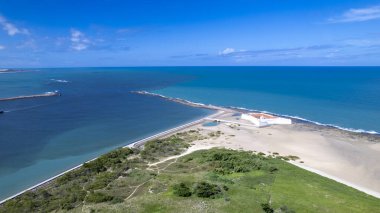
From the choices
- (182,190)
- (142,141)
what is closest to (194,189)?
(182,190)

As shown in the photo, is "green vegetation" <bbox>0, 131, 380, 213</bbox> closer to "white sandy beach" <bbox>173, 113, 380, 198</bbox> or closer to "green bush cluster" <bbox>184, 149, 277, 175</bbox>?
"green bush cluster" <bbox>184, 149, 277, 175</bbox>

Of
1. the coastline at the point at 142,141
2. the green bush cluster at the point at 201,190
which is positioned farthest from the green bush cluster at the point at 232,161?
the coastline at the point at 142,141

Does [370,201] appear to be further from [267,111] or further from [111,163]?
[267,111]

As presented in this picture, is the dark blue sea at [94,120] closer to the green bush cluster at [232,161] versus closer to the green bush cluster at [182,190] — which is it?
the green bush cluster at [232,161]

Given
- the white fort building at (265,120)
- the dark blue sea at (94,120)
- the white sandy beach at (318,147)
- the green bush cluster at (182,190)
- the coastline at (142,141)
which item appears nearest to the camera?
the green bush cluster at (182,190)

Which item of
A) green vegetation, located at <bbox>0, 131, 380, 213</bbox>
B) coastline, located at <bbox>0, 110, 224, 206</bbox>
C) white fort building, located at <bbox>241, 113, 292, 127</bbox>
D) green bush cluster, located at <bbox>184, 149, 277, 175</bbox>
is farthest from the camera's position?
white fort building, located at <bbox>241, 113, 292, 127</bbox>

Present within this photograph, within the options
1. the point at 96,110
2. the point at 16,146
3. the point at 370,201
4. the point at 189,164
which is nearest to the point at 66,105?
the point at 96,110

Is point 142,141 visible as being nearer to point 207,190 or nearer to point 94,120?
point 207,190

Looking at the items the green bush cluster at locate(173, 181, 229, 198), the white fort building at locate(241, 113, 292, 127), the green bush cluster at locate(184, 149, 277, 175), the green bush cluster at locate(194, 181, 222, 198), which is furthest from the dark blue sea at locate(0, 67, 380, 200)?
the green bush cluster at locate(194, 181, 222, 198)
